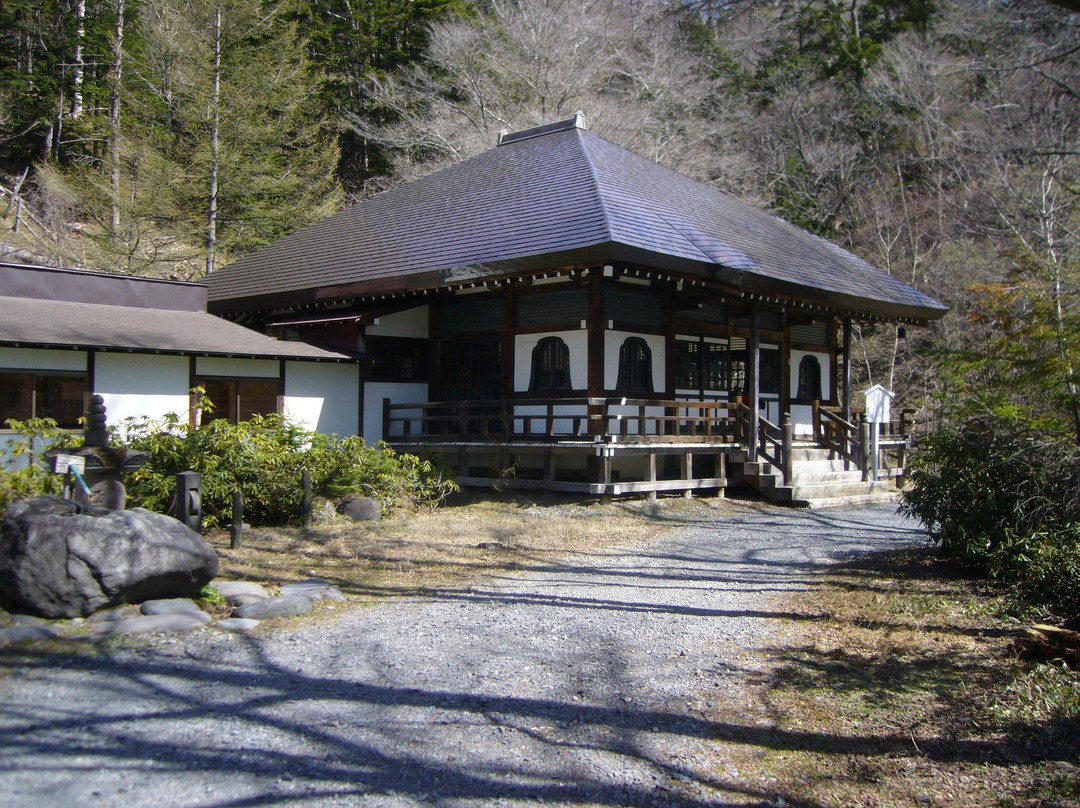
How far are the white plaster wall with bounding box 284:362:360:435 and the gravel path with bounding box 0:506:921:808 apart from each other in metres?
8.75

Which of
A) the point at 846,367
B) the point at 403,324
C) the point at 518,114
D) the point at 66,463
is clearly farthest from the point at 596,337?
the point at 518,114

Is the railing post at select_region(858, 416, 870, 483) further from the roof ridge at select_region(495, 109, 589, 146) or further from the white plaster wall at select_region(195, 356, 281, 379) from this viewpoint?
the white plaster wall at select_region(195, 356, 281, 379)

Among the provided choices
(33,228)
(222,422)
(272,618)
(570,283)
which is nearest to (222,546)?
(222,422)

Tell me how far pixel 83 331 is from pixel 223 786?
36.1ft

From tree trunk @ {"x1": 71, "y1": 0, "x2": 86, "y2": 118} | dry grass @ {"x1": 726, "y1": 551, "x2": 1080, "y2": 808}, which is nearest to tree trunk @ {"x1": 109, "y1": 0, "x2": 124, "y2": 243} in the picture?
tree trunk @ {"x1": 71, "y1": 0, "x2": 86, "y2": 118}

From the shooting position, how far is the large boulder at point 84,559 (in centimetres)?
571

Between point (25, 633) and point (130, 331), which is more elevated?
point (130, 331)

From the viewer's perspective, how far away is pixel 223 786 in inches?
141

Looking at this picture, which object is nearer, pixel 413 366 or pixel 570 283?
pixel 570 283

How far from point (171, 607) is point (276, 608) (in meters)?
0.75

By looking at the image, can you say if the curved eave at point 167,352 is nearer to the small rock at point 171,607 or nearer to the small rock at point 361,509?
the small rock at point 361,509

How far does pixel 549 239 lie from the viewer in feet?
44.2

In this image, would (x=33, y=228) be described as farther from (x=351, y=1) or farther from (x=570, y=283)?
(x=570, y=283)

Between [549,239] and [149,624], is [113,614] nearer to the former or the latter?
[149,624]
